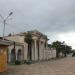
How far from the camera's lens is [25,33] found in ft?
243

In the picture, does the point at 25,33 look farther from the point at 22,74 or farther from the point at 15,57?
the point at 22,74

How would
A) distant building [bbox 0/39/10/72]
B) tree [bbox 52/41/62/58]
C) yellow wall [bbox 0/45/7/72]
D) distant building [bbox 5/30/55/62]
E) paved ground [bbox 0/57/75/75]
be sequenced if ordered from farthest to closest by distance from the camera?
tree [bbox 52/41/62/58] → distant building [bbox 5/30/55/62] → yellow wall [bbox 0/45/7/72] → distant building [bbox 0/39/10/72] → paved ground [bbox 0/57/75/75]

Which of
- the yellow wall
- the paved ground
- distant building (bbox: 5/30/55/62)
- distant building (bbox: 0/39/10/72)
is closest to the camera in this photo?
the paved ground

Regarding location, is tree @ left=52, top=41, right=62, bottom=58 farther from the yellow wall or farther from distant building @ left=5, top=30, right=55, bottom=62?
the yellow wall

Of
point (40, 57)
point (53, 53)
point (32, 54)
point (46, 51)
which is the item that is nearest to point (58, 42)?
point (53, 53)

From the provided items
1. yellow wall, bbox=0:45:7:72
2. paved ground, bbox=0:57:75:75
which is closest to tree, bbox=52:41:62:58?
paved ground, bbox=0:57:75:75

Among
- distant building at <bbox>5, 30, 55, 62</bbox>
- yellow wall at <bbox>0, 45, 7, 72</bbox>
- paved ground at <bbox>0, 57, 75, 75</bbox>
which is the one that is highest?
distant building at <bbox>5, 30, 55, 62</bbox>

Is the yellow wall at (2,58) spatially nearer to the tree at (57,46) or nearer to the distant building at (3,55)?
the distant building at (3,55)

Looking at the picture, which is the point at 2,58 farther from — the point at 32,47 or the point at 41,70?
the point at 32,47

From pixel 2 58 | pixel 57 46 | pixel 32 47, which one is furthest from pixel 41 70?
pixel 57 46

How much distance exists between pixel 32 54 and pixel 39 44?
705 centimetres

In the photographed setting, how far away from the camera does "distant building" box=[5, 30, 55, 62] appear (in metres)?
58.8

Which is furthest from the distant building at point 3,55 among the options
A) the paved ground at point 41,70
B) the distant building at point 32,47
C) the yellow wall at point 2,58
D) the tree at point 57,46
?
the tree at point 57,46

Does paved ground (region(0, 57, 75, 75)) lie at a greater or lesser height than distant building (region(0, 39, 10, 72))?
lesser
